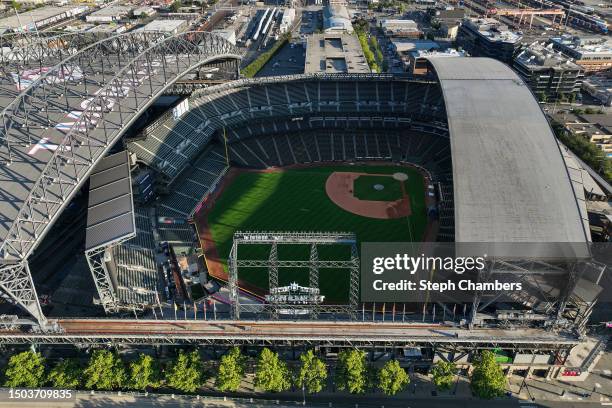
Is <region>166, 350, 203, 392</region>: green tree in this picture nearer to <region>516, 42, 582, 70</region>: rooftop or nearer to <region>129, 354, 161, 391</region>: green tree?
<region>129, 354, 161, 391</region>: green tree

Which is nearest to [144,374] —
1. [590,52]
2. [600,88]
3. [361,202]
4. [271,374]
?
[271,374]

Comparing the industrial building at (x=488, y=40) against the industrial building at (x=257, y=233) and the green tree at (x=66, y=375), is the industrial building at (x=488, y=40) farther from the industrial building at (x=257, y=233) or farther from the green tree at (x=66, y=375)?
the green tree at (x=66, y=375)

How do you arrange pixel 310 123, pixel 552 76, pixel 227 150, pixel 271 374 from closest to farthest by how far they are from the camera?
pixel 271 374 → pixel 227 150 → pixel 310 123 → pixel 552 76

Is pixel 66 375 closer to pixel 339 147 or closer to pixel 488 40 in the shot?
pixel 339 147

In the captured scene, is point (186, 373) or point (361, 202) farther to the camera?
point (361, 202)

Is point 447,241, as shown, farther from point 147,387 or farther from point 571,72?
point 571,72

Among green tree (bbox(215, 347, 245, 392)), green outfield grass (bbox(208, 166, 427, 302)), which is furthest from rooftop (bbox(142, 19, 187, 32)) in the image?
green tree (bbox(215, 347, 245, 392))

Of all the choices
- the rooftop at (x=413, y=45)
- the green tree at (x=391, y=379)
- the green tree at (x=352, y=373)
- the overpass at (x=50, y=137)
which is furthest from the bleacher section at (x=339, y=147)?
the rooftop at (x=413, y=45)

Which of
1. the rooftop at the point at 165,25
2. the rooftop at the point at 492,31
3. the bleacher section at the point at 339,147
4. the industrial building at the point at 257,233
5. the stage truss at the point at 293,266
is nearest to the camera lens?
the industrial building at the point at 257,233

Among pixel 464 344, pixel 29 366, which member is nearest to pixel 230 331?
pixel 29 366
